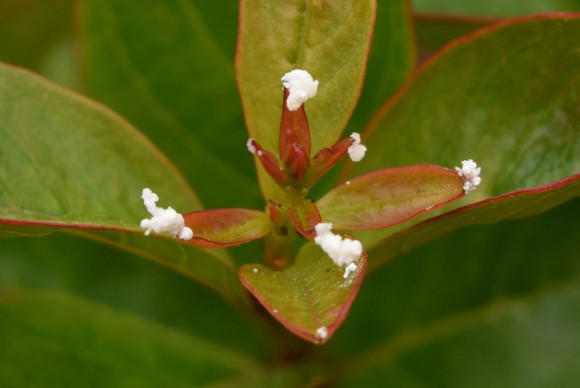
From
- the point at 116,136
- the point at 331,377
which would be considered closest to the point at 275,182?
the point at 116,136

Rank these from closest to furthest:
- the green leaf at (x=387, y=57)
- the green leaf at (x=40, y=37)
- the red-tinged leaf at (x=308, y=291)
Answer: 1. the red-tinged leaf at (x=308, y=291)
2. the green leaf at (x=387, y=57)
3. the green leaf at (x=40, y=37)

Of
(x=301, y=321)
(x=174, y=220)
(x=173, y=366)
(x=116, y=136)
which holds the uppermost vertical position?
(x=116, y=136)

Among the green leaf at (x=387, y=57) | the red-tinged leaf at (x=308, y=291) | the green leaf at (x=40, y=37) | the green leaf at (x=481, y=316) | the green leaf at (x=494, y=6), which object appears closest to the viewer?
the red-tinged leaf at (x=308, y=291)

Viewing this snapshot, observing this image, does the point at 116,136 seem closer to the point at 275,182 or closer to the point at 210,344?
the point at 275,182

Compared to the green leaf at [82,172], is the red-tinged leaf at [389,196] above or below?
below

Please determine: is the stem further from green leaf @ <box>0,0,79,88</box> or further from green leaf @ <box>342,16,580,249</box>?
green leaf @ <box>0,0,79,88</box>

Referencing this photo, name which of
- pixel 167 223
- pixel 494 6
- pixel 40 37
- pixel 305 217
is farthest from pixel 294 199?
pixel 40 37

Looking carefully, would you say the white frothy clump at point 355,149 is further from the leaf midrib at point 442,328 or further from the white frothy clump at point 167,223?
the leaf midrib at point 442,328

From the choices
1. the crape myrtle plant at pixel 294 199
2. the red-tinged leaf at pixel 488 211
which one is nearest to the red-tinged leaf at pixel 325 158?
the crape myrtle plant at pixel 294 199
